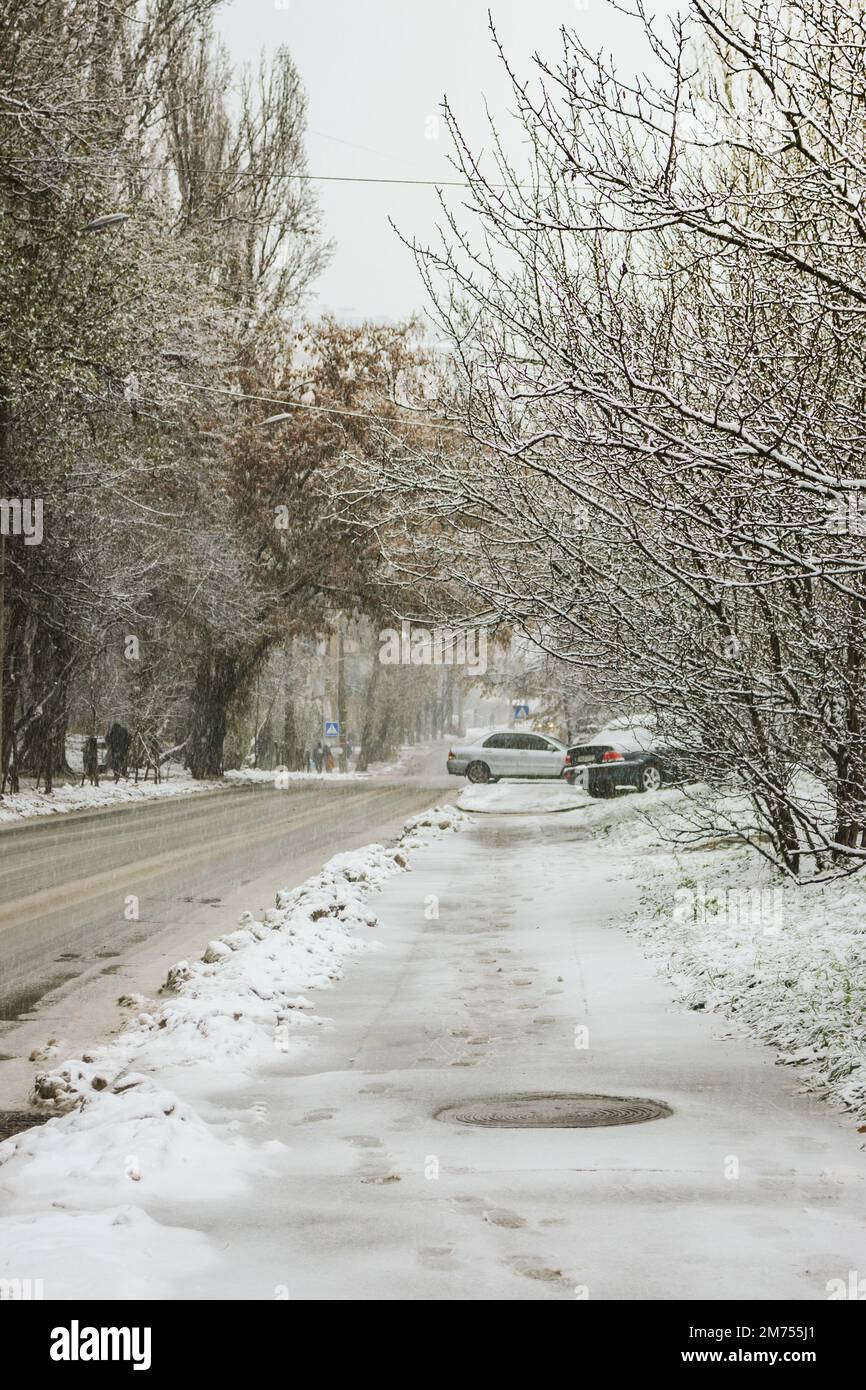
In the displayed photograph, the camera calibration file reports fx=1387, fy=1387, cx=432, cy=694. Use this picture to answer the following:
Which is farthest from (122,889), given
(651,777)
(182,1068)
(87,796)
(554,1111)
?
(87,796)

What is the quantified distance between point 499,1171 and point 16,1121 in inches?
97.6

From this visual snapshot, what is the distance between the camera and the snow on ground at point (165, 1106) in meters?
4.39

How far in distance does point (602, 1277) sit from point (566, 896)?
9.44 meters

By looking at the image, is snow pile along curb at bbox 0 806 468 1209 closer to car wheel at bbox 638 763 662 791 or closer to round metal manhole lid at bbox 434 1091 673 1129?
round metal manhole lid at bbox 434 1091 673 1129

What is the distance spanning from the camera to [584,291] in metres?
10.1

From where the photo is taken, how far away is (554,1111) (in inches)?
A: 241

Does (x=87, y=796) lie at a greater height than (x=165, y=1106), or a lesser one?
lesser

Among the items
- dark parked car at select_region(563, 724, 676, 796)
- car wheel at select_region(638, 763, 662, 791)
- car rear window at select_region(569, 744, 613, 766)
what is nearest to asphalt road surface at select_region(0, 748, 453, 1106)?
car rear window at select_region(569, 744, 613, 766)

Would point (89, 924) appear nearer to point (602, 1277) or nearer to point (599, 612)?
point (599, 612)

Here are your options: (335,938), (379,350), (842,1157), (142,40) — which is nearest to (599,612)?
(335,938)

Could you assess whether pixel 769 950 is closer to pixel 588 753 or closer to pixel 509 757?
pixel 588 753

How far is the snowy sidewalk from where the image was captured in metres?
4.10

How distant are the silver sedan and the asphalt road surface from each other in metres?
9.40

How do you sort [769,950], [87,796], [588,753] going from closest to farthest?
1. [769,950]
2. [588,753]
3. [87,796]
